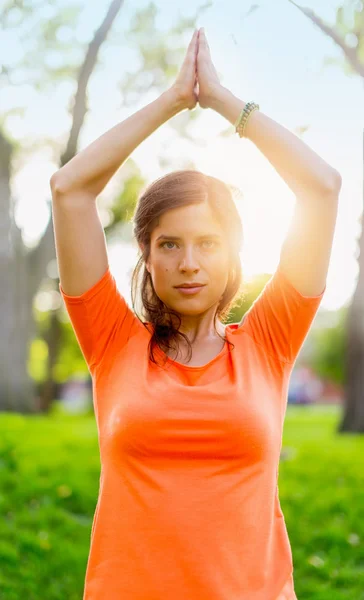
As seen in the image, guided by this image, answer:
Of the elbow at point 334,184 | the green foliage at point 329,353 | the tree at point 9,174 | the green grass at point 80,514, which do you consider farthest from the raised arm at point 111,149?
the green foliage at point 329,353

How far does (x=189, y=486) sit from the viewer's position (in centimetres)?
188

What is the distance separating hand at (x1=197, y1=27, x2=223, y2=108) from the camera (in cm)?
207

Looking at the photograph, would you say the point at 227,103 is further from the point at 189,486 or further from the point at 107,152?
the point at 189,486

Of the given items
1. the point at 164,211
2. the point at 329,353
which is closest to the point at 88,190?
the point at 164,211

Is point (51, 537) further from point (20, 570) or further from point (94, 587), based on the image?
point (94, 587)

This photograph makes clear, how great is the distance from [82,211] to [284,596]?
3.74ft

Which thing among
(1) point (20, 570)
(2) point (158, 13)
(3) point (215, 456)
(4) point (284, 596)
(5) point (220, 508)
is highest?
(2) point (158, 13)

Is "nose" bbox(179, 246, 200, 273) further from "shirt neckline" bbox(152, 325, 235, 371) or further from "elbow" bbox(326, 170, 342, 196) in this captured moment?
"elbow" bbox(326, 170, 342, 196)

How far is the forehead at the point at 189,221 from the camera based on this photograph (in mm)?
2043

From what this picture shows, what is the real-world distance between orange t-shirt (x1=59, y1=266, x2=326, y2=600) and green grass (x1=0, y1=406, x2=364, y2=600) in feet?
9.78

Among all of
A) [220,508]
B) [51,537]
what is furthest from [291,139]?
[51,537]

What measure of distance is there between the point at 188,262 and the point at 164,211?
0.19 m

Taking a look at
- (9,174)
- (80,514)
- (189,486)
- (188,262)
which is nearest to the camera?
(189,486)

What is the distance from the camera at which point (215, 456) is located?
→ 191cm
